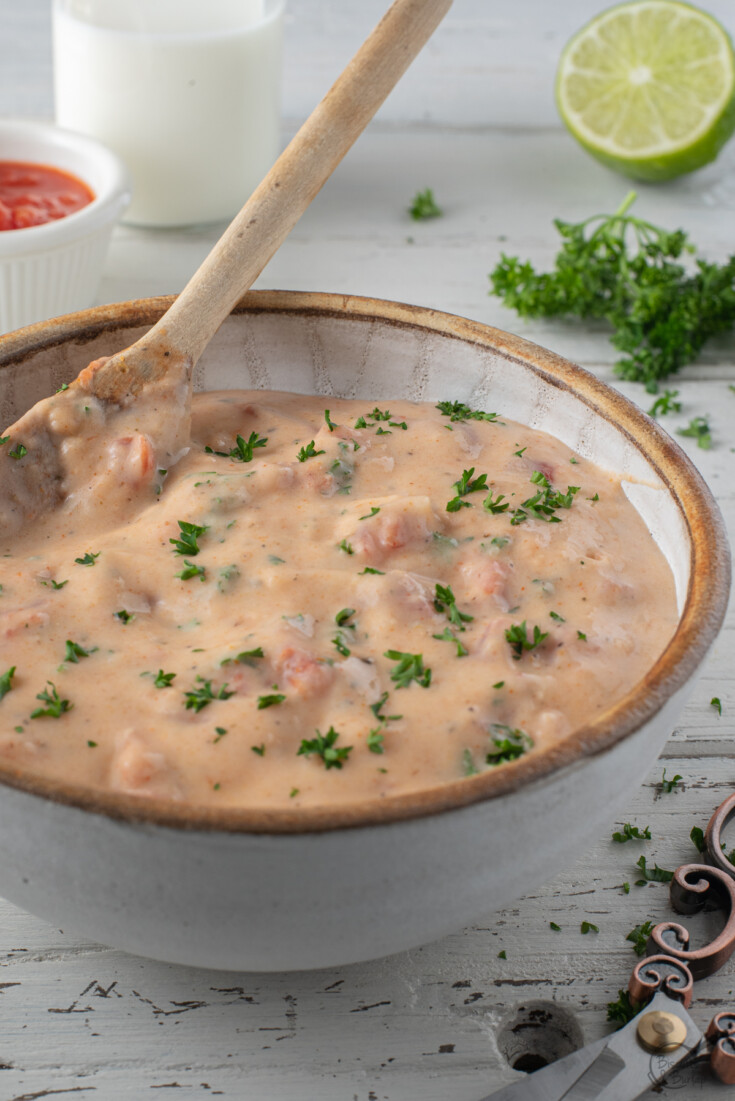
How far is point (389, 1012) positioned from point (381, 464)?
1.05 metres

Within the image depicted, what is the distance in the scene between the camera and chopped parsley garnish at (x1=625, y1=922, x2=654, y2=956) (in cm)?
207

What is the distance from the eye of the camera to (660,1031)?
1814mm

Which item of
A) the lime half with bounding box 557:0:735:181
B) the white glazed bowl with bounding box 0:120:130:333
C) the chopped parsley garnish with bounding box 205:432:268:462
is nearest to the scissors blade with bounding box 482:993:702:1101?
the chopped parsley garnish with bounding box 205:432:268:462

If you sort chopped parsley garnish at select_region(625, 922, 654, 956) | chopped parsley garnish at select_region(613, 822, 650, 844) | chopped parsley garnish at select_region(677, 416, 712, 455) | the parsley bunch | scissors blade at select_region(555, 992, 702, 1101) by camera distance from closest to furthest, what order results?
scissors blade at select_region(555, 992, 702, 1101) < chopped parsley garnish at select_region(625, 922, 654, 956) < chopped parsley garnish at select_region(613, 822, 650, 844) < chopped parsley garnish at select_region(677, 416, 712, 455) < the parsley bunch

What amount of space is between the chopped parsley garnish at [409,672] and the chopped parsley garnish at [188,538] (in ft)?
1.52

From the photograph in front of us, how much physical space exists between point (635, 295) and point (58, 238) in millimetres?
1800

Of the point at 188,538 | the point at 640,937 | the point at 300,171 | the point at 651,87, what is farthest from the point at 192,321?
the point at 651,87

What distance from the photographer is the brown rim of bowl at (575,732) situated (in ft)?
4.96

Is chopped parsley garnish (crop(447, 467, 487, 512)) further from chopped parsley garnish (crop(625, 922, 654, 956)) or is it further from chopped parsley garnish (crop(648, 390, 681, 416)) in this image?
chopped parsley garnish (crop(648, 390, 681, 416))

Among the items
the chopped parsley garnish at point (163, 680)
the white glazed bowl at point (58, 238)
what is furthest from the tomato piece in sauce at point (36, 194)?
the chopped parsley garnish at point (163, 680)

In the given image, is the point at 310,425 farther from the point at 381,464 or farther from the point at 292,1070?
the point at 292,1070

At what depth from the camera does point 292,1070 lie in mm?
1873

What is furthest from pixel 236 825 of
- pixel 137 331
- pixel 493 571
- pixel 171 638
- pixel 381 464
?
pixel 137 331

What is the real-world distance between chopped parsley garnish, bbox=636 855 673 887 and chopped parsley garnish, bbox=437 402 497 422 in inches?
38.7
